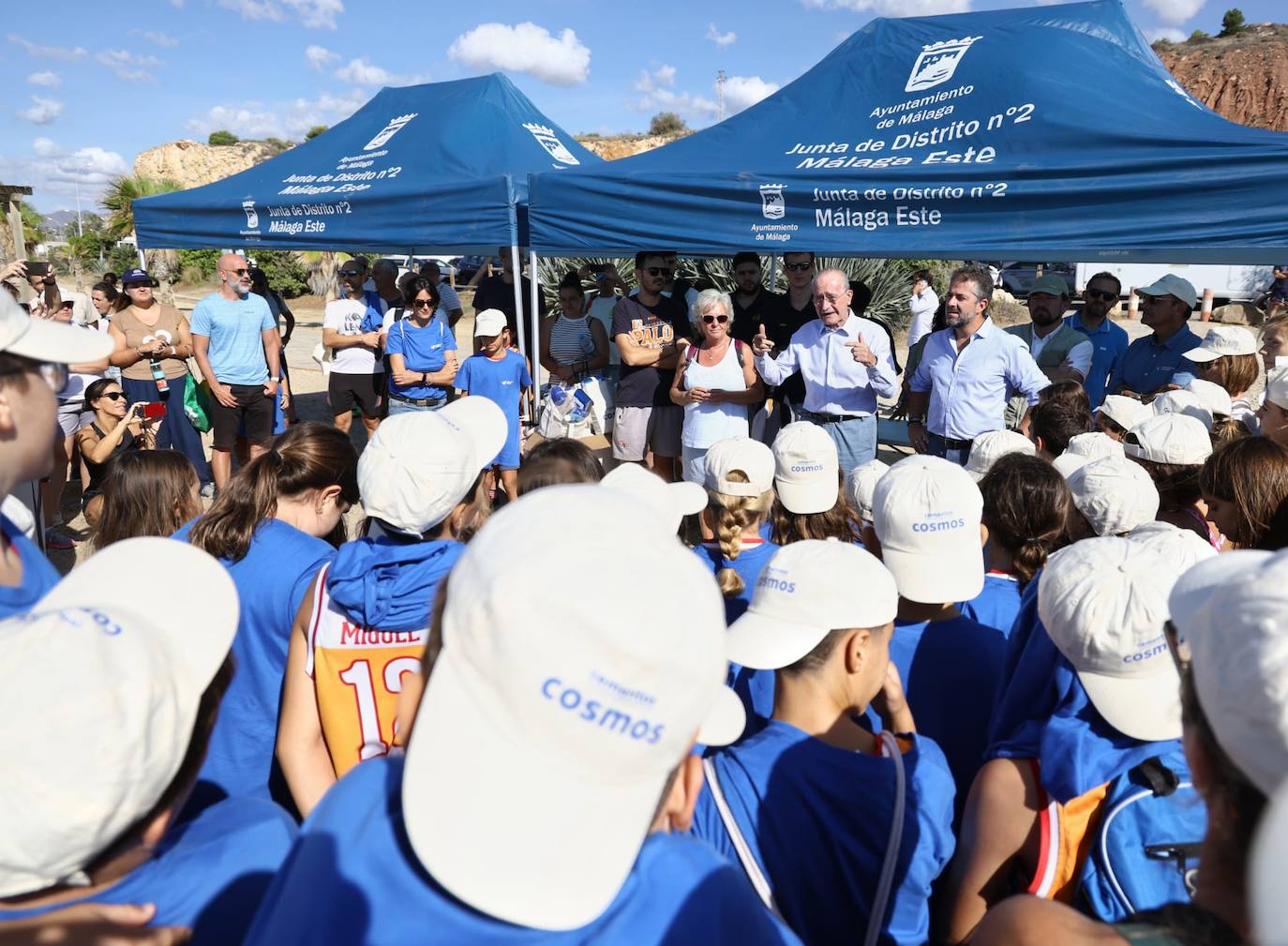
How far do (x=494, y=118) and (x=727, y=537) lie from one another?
5.35m

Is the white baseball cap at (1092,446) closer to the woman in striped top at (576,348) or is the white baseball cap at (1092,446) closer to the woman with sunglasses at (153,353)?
the woman in striped top at (576,348)

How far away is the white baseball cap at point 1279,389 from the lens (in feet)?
10.9

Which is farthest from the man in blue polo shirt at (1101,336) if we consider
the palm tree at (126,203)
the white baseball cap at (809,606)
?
the palm tree at (126,203)

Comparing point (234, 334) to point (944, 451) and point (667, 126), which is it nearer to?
point (944, 451)

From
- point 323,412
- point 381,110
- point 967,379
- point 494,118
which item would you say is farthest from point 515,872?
point 323,412

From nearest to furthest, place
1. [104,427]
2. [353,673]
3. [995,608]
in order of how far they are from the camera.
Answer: [353,673] → [995,608] → [104,427]

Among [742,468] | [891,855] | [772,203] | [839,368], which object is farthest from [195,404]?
[891,855]

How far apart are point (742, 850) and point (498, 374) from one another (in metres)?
4.83

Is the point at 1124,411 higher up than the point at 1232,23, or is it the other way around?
the point at 1232,23

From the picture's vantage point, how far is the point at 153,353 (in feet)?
20.0

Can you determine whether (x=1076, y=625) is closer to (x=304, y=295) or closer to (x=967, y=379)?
(x=967, y=379)

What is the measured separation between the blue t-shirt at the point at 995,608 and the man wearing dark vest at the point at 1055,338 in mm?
3884

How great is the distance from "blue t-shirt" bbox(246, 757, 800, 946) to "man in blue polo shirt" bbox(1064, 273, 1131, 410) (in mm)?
5770

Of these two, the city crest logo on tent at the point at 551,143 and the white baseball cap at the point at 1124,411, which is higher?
the city crest logo on tent at the point at 551,143
